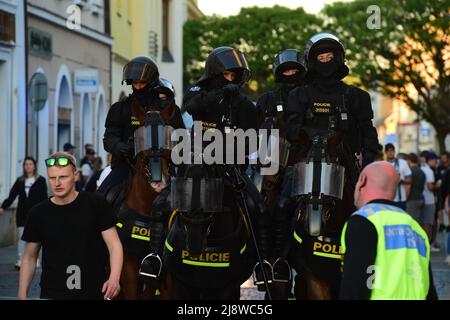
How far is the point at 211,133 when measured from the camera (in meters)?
10.3

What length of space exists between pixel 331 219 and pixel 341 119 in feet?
3.22

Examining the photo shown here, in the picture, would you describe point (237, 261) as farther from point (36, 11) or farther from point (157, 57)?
point (157, 57)

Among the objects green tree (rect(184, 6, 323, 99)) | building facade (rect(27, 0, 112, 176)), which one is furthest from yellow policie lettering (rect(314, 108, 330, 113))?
green tree (rect(184, 6, 323, 99))

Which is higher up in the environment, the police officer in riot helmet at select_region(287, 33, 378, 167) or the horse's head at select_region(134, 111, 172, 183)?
the police officer in riot helmet at select_region(287, 33, 378, 167)

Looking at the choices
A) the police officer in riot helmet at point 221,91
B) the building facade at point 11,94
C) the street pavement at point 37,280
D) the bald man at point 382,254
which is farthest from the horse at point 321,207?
the building facade at point 11,94

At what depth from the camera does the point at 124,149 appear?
1123 cm

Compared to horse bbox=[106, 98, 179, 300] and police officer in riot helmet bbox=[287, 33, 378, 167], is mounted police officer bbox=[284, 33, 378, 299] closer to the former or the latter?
police officer in riot helmet bbox=[287, 33, 378, 167]

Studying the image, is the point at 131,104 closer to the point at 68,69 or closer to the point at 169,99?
the point at 169,99

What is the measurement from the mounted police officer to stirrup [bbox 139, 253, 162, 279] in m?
0.99

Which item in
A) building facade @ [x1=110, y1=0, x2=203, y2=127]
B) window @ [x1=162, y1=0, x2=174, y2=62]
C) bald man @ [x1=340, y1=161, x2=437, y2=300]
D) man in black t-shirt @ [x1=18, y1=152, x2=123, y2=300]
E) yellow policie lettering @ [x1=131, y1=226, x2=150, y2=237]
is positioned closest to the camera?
bald man @ [x1=340, y1=161, x2=437, y2=300]

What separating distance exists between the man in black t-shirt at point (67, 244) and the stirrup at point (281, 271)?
2.04 m

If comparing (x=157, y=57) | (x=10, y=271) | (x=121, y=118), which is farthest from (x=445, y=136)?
(x=121, y=118)

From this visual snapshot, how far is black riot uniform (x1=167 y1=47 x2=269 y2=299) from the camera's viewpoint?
1013 centimetres

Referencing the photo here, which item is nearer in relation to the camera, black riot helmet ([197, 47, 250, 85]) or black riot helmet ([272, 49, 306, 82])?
black riot helmet ([197, 47, 250, 85])
